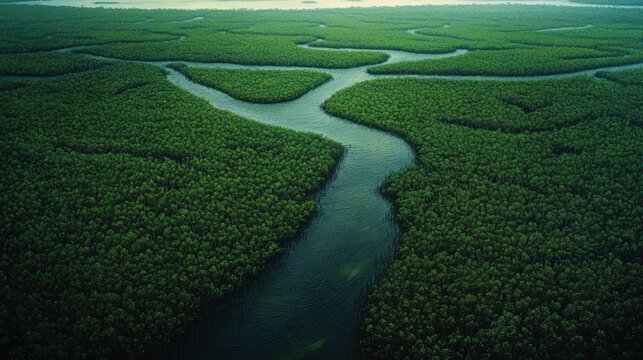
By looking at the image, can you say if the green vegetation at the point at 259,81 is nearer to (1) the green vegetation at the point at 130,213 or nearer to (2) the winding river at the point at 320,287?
(1) the green vegetation at the point at 130,213

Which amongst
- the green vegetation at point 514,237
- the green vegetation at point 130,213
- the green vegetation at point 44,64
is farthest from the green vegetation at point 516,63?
the green vegetation at point 44,64

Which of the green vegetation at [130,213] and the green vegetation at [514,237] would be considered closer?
the green vegetation at [514,237]

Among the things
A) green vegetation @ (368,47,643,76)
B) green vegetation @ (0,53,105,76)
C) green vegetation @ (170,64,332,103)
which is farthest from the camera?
green vegetation @ (368,47,643,76)

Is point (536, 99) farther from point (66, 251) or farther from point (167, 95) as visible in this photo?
point (66, 251)

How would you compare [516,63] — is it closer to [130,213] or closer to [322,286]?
[322,286]

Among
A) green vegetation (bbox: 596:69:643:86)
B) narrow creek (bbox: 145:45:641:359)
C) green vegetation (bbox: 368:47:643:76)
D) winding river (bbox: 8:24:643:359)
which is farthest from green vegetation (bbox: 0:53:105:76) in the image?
green vegetation (bbox: 596:69:643:86)

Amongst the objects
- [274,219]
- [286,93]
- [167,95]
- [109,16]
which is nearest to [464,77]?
[286,93]

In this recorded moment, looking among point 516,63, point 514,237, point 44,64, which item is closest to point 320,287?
point 514,237

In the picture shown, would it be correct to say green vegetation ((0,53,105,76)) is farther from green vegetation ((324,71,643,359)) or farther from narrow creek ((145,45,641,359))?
narrow creek ((145,45,641,359))
